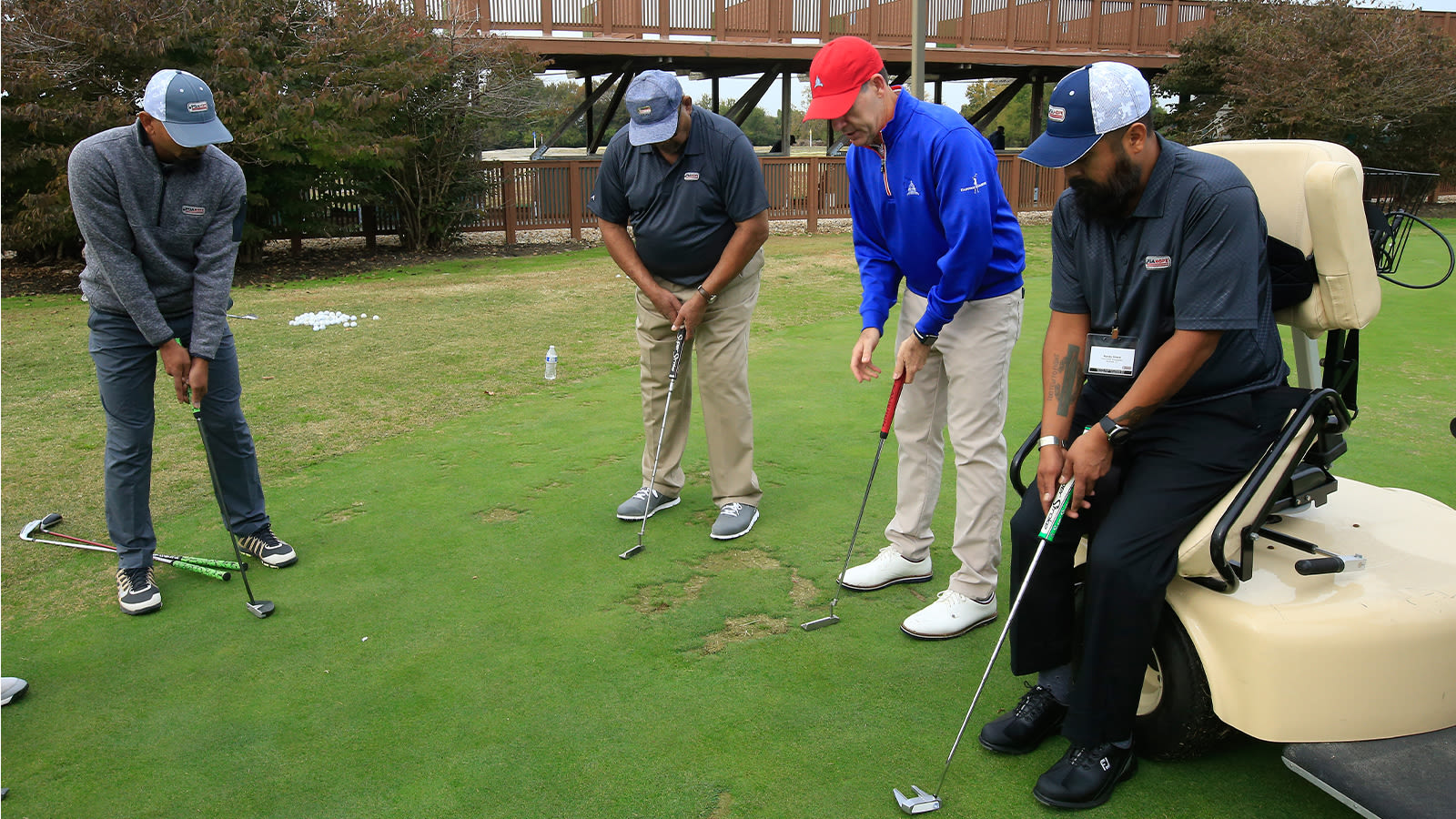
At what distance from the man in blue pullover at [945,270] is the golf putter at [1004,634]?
603 mm

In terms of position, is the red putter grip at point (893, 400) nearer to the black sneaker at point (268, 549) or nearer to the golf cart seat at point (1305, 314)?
the golf cart seat at point (1305, 314)

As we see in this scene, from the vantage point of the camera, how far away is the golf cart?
7.38ft

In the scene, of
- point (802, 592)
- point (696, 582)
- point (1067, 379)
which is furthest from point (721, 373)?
point (1067, 379)

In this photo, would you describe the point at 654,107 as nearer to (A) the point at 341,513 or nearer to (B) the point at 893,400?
(B) the point at 893,400

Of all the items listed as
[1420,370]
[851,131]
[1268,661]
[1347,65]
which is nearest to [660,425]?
[851,131]

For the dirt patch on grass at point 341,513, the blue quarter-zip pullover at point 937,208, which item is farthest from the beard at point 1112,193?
the dirt patch on grass at point 341,513

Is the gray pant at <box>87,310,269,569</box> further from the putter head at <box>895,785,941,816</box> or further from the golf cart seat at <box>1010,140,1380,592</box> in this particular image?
the golf cart seat at <box>1010,140,1380,592</box>

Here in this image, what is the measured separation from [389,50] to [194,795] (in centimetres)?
1222

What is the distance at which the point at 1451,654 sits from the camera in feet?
7.54

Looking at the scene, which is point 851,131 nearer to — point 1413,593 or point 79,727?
point 1413,593

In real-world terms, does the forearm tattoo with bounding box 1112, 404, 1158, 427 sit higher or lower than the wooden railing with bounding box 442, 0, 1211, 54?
lower

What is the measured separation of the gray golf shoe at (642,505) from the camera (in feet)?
14.4

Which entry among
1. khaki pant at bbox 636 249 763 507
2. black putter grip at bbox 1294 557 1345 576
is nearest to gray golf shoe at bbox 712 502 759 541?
khaki pant at bbox 636 249 763 507

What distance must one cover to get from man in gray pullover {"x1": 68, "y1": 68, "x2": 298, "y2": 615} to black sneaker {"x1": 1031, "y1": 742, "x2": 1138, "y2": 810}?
3079 millimetres
